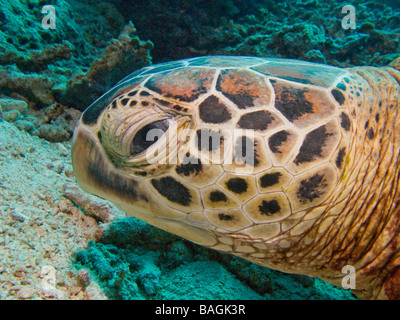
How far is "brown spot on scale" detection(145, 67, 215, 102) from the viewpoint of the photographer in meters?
1.24

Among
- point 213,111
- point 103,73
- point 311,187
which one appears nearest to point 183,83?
point 213,111

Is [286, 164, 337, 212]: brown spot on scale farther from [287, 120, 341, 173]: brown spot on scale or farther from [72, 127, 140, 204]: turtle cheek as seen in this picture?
[72, 127, 140, 204]: turtle cheek

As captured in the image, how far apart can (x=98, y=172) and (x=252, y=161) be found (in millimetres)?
763

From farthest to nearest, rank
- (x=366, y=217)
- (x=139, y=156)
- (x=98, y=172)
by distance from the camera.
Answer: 1. (x=366, y=217)
2. (x=98, y=172)
3. (x=139, y=156)

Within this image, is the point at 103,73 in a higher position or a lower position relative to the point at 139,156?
higher

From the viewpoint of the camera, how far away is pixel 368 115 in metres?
1.43

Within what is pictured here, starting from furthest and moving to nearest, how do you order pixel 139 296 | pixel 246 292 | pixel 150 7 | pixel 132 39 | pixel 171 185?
pixel 150 7 → pixel 132 39 → pixel 246 292 → pixel 139 296 → pixel 171 185

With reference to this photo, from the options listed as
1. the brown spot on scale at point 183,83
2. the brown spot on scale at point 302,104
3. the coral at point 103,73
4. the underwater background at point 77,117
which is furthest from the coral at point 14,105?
the brown spot on scale at point 302,104

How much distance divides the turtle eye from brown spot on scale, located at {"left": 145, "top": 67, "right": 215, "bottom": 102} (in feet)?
0.53

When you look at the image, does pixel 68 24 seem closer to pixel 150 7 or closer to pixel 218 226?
pixel 150 7

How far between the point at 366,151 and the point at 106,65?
3139mm

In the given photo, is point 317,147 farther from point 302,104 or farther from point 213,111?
point 213,111

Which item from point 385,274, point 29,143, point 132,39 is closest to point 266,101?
point 385,274

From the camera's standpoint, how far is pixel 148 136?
3.86 ft
